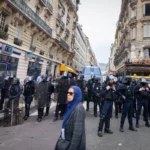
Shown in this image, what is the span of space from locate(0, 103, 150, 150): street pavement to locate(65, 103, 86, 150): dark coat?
6.45ft

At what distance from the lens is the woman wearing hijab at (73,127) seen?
6.15ft

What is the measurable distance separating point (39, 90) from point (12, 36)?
8.54m

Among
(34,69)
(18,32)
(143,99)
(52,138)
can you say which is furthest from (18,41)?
(143,99)

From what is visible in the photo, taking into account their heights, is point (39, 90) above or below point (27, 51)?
below

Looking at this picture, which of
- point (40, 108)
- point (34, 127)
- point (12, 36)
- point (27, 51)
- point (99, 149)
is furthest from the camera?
point (27, 51)

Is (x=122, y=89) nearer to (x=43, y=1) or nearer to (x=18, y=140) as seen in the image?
(x=18, y=140)

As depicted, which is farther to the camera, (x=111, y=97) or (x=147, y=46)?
(x=147, y=46)

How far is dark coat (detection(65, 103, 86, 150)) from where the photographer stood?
187 centimetres

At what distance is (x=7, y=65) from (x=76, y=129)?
12014mm

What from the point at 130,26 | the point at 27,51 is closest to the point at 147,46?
the point at 130,26

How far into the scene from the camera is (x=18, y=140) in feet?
13.5

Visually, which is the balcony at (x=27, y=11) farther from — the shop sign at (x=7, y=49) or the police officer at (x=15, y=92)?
the police officer at (x=15, y=92)

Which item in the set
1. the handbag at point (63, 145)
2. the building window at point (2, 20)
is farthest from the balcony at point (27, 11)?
the handbag at point (63, 145)

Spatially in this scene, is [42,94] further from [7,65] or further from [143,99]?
[7,65]
